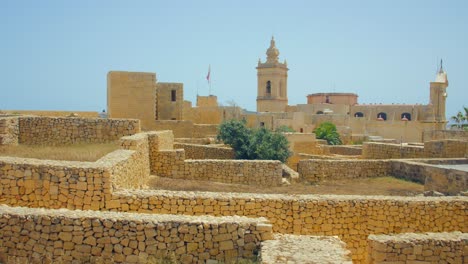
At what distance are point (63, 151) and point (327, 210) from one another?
7.88m

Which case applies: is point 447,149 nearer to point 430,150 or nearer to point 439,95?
point 430,150

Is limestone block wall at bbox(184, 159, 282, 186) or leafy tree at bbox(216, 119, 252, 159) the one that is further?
leafy tree at bbox(216, 119, 252, 159)

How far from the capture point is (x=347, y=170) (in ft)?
58.5

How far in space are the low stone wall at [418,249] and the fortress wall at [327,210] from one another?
1.72 m

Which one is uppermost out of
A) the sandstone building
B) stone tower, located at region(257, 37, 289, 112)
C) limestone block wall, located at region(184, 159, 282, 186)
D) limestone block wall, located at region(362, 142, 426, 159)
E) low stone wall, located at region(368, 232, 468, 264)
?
stone tower, located at region(257, 37, 289, 112)

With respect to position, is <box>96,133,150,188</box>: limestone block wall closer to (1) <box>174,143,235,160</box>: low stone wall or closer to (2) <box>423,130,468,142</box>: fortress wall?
(1) <box>174,143,235,160</box>: low stone wall

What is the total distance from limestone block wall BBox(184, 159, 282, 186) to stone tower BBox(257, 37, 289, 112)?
43549 mm

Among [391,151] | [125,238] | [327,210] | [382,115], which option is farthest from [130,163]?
[382,115]

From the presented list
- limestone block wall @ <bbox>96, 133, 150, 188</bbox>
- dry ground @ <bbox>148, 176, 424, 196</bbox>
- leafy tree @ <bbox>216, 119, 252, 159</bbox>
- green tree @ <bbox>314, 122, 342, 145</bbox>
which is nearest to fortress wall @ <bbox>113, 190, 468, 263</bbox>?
limestone block wall @ <bbox>96, 133, 150, 188</bbox>

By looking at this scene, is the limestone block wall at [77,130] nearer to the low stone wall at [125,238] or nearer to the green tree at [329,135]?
the low stone wall at [125,238]

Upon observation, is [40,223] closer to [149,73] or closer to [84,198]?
[84,198]

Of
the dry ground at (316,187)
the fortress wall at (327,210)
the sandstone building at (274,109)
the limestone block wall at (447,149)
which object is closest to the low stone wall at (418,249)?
the fortress wall at (327,210)

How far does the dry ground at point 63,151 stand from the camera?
12836mm

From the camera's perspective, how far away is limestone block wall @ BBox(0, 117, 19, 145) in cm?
1548
